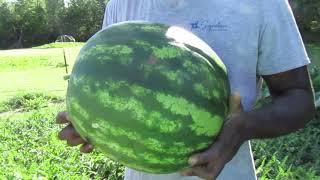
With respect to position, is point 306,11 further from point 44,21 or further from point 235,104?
point 44,21

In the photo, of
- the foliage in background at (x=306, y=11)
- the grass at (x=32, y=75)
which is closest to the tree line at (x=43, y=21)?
the grass at (x=32, y=75)

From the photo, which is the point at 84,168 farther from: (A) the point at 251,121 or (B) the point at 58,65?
(B) the point at 58,65

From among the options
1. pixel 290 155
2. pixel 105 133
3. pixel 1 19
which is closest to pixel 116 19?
pixel 105 133

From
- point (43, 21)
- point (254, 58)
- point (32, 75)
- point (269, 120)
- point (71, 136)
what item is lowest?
point (43, 21)

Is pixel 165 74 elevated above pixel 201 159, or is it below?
above

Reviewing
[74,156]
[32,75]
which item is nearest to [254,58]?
[74,156]

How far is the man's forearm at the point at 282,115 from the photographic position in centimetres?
166

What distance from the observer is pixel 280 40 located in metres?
1.79

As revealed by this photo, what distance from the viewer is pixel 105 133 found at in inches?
61.0

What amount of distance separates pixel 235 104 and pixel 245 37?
0.31 m

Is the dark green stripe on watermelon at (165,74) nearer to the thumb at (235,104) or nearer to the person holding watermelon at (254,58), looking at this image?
the thumb at (235,104)

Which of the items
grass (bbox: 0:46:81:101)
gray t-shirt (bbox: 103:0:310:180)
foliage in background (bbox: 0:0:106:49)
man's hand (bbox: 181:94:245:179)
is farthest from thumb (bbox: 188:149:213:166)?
foliage in background (bbox: 0:0:106:49)

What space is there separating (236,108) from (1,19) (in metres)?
50.9

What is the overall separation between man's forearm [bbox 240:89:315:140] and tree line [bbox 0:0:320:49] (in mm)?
48316
